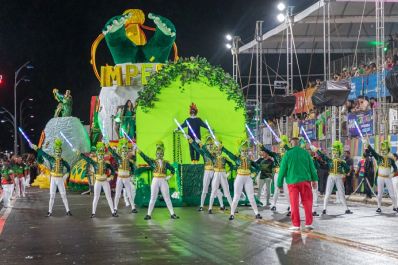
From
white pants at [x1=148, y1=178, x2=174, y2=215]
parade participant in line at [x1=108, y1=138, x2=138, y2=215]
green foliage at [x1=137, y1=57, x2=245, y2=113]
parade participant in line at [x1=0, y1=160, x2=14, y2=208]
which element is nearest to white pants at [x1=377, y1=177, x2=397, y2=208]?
white pants at [x1=148, y1=178, x2=174, y2=215]

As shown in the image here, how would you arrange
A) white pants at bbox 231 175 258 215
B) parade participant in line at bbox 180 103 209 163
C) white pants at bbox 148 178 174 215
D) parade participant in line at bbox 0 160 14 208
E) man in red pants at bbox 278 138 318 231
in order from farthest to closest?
parade participant in line at bbox 0 160 14 208 < parade participant in line at bbox 180 103 209 163 < white pants at bbox 148 178 174 215 < white pants at bbox 231 175 258 215 < man in red pants at bbox 278 138 318 231

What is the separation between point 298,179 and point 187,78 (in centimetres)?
922

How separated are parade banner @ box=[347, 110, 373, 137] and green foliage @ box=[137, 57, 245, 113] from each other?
422cm

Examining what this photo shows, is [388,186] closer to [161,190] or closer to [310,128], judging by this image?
[161,190]

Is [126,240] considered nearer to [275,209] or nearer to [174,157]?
[275,209]

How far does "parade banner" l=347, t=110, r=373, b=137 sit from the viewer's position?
21281 mm

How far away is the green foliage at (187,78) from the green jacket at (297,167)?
335 inches

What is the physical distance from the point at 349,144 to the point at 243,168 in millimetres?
9200

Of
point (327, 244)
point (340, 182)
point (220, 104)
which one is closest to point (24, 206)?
point (220, 104)

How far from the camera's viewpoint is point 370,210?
1730cm

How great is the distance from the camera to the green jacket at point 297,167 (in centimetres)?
1234

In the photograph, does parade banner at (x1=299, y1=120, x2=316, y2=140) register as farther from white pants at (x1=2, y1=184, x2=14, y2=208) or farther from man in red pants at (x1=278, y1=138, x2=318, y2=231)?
man in red pants at (x1=278, y1=138, x2=318, y2=231)

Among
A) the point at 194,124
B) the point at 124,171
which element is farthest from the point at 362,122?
the point at 124,171

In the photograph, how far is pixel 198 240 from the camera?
35.8 feet
